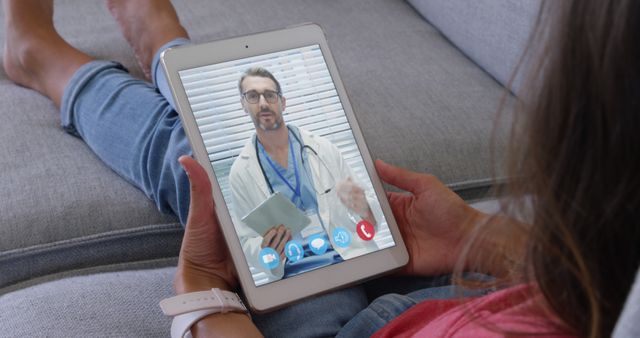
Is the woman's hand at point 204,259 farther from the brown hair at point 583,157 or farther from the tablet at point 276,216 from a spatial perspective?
the brown hair at point 583,157

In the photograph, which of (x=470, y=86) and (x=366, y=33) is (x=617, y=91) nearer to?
(x=470, y=86)

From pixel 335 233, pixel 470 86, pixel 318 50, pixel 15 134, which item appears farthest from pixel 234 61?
pixel 470 86

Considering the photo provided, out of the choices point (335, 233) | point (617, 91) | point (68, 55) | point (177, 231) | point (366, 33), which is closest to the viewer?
point (617, 91)

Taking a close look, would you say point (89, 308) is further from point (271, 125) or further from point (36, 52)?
point (36, 52)

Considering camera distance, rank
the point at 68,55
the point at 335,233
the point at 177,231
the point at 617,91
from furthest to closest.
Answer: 1. the point at 68,55
2. the point at 177,231
3. the point at 335,233
4. the point at 617,91

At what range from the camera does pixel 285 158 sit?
0.83m

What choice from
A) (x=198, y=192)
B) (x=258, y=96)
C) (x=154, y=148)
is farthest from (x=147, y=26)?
(x=198, y=192)

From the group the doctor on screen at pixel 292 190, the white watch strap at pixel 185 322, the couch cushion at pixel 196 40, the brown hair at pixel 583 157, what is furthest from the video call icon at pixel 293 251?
the brown hair at pixel 583 157

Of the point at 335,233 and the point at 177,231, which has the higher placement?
the point at 335,233

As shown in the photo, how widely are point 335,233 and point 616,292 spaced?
44cm

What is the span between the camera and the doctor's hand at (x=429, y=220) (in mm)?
849

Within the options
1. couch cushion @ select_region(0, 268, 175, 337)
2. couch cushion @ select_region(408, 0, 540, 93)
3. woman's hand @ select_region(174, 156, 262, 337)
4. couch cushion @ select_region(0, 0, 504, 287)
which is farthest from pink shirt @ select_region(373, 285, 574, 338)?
couch cushion @ select_region(408, 0, 540, 93)

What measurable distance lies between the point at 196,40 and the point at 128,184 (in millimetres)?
430

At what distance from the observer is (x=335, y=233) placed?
82cm
